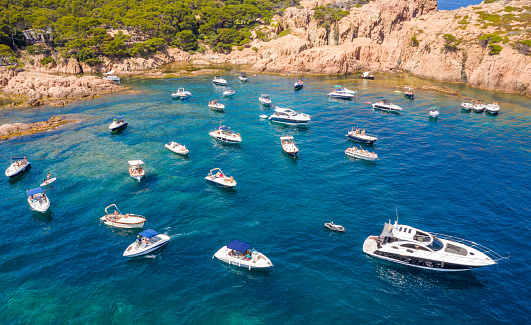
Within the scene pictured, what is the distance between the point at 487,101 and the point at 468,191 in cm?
6569

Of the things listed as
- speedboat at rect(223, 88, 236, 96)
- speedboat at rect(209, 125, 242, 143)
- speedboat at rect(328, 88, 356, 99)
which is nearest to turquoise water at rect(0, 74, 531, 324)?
speedboat at rect(209, 125, 242, 143)

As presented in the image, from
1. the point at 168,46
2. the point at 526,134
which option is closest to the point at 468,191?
the point at 526,134

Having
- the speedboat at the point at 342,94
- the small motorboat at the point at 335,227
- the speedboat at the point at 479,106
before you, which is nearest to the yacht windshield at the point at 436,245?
the small motorboat at the point at 335,227

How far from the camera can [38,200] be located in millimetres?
49531

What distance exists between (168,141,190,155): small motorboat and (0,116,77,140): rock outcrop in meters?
40.0

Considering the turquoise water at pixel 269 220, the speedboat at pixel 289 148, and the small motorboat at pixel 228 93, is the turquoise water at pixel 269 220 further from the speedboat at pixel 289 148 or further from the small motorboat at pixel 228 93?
the small motorboat at pixel 228 93

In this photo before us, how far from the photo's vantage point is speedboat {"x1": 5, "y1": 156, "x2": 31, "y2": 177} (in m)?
58.3

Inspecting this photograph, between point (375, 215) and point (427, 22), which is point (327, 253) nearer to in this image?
point (375, 215)

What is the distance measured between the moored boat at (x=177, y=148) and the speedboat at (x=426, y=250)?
4295cm

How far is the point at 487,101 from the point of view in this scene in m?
99.6

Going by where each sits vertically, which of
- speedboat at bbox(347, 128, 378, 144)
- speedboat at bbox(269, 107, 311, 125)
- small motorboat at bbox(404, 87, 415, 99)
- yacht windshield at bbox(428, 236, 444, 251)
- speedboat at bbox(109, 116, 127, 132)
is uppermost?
small motorboat at bbox(404, 87, 415, 99)

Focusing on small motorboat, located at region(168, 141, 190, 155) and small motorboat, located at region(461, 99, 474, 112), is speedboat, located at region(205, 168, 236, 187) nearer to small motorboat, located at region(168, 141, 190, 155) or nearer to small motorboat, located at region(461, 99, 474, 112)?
small motorboat, located at region(168, 141, 190, 155)

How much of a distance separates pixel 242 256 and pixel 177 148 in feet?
123

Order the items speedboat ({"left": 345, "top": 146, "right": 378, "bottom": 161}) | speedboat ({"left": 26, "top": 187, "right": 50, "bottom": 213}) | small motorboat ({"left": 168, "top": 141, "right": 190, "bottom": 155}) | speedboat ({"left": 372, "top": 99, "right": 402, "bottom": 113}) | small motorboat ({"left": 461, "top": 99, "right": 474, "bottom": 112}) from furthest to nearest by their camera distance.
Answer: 1. speedboat ({"left": 372, "top": 99, "right": 402, "bottom": 113})
2. small motorboat ({"left": 461, "top": 99, "right": 474, "bottom": 112})
3. small motorboat ({"left": 168, "top": 141, "right": 190, "bottom": 155})
4. speedboat ({"left": 345, "top": 146, "right": 378, "bottom": 161})
5. speedboat ({"left": 26, "top": 187, "right": 50, "bottom": 213})
